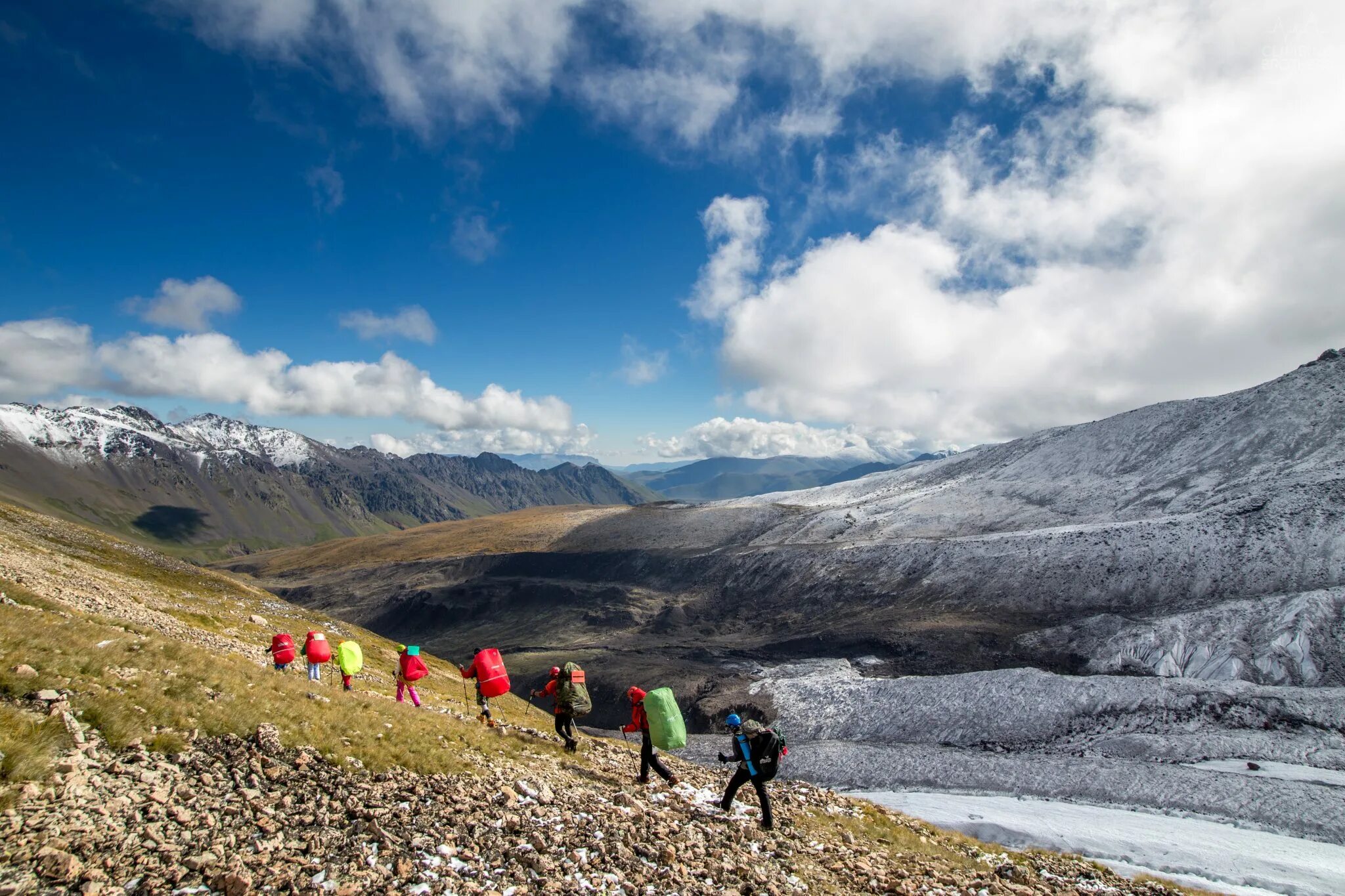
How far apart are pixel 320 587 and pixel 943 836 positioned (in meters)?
188

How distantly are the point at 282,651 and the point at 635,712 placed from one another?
13.3 m

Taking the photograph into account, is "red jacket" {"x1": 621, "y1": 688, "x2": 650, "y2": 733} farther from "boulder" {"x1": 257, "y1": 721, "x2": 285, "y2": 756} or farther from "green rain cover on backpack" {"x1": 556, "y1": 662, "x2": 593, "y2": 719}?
"boulder" {"x1": 257, "y1": 721, "x2": 285, "y2": 756}

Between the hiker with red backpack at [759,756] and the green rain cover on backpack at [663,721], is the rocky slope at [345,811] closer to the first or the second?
the hiker with red backpack at [759,756]

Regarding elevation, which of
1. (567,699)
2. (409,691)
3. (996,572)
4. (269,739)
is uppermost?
(996,572)

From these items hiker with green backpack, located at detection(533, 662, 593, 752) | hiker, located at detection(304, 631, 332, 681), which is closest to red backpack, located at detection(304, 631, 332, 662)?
hiker, located at detection(304, 631, 332, 681)

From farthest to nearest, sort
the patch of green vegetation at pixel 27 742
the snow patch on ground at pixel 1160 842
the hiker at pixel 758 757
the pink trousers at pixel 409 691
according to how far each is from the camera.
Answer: the snow patch on ground at pixel 1160 842 → the pink trousers at pixel 409 691 → the hiker at pixel 758 757 → the patch of green vegetation at pixel 27 742

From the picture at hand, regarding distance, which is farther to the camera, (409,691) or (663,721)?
(409,691)

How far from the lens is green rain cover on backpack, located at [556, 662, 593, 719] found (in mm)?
18078

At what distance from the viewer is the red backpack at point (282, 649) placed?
2112 cm

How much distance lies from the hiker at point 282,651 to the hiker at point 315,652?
461 millimetres

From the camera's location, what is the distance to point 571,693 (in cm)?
1841

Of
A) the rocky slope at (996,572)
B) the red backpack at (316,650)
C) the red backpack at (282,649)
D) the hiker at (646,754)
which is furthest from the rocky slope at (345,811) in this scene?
the rocky slope at (996,572)

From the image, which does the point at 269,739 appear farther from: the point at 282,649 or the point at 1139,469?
the point at 1139,469

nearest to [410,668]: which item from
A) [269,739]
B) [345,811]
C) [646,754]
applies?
[646,754]
